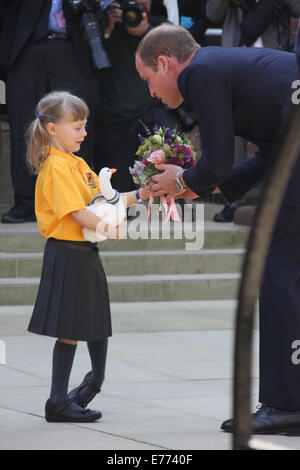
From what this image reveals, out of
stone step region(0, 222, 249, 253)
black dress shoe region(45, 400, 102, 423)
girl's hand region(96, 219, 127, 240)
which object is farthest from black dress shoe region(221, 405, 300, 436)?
stone step region(0, 222, 249, 253)

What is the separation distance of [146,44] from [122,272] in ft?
12.0

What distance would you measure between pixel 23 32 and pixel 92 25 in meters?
0.57

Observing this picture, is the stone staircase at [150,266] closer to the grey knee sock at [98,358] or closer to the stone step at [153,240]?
the stone step at [153,240]

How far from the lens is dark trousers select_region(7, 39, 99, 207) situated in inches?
318

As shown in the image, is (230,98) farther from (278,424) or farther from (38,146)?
(278,424)

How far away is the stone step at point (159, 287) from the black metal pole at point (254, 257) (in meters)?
5.37

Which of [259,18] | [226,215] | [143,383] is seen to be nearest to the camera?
[143,383]

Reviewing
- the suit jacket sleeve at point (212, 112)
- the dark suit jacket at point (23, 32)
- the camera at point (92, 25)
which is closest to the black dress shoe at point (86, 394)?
the suit jacket sleeve at point (212, 112)

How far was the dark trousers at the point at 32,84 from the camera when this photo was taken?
8.09 m

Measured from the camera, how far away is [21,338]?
642 centimetres

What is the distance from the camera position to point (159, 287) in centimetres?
743

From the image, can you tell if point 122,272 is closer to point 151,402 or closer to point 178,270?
point 178,270

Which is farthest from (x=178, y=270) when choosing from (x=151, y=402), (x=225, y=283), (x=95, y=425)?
(x=95, y=425)

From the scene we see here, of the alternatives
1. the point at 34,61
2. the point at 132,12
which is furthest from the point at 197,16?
the point at 34,61
